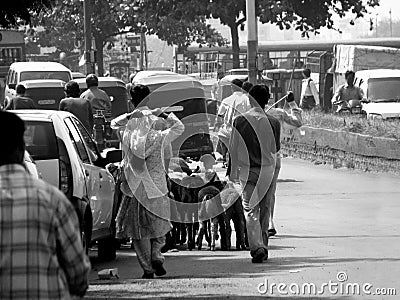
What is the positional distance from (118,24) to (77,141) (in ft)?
164

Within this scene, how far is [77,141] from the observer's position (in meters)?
12.2

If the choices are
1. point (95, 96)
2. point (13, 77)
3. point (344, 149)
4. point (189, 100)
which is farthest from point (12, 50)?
point (95, 96)

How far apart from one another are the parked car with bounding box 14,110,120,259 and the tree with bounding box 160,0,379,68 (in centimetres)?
3388

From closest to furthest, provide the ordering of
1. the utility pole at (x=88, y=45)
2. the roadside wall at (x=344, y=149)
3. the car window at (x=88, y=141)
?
the car window at (x=88, y=141), the roadside wall at (x=344, y=149), the utility pole at (x=88, y=45)

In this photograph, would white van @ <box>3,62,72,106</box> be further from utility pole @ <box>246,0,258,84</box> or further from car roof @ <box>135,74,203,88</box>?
utility pole @ <box>246,0,258,84</box>

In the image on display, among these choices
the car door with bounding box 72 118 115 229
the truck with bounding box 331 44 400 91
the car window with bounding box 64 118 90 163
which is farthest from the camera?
the truck with bounding box 331 44 400 91

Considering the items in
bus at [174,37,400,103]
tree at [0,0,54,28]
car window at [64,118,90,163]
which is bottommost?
bus at [174,37,400,103]

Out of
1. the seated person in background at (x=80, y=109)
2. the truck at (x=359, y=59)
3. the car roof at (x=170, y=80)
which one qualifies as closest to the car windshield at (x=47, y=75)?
the car roof at (x=170, y=80)

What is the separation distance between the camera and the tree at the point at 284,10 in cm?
4606

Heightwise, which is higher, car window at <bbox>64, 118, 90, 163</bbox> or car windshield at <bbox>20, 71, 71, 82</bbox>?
car window at <bbox>64, 118, 90, 163</bbox>

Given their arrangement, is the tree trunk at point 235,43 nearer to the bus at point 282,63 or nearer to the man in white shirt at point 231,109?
the bus at point 282,63

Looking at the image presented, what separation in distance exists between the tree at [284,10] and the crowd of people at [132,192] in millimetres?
26057

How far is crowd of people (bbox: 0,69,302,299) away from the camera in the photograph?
5020 millimetres

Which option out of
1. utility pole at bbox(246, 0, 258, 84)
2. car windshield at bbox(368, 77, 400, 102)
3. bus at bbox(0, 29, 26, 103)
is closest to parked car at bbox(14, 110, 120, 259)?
utility pole at bbox(246, 0, 258, 84)
